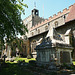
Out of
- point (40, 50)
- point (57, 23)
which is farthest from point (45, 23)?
point (40, 50)

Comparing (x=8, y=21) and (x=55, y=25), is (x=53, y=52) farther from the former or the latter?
(x=55, y=25)

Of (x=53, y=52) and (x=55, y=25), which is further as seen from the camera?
(x=55, y=25)

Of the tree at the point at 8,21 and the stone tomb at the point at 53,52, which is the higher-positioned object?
the tree at the point at 8,21

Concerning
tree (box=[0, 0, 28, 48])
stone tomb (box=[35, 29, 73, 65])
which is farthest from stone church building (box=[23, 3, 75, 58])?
tree (box=[0, 0, 28, 48])

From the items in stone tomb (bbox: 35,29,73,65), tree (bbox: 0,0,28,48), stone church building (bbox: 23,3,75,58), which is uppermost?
stone church building (bbox: 23,3,75,58)

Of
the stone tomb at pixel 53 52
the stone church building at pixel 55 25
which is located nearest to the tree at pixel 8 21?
the stone tomb at pixel 53 52

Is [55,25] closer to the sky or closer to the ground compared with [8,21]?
closer to the sky

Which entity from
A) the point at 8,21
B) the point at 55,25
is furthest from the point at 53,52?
the point at 55,25

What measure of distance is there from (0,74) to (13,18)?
4083 millimetres

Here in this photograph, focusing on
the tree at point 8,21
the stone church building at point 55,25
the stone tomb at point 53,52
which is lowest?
the stone tomb at point 53,52

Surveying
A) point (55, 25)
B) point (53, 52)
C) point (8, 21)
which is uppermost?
point (55, 25)

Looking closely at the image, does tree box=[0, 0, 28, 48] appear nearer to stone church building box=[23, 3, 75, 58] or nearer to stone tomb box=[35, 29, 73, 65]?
stone tomb box=[35, 29, 73, 65]

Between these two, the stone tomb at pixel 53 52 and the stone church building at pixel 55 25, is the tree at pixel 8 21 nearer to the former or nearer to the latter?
the stone tomb at pixel 53 52

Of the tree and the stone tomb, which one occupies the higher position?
the tree
